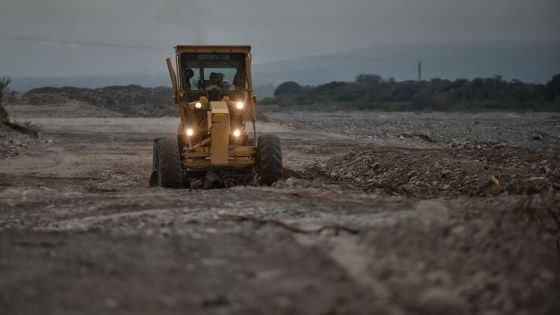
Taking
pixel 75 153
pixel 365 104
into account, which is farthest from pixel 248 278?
pixel 365 104

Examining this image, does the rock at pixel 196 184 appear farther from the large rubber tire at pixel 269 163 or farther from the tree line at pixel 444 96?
the tree line at pixel 444 96

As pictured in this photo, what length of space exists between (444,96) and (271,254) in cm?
6037

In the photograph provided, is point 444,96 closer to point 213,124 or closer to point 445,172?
point 445,172

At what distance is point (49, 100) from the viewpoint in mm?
48250

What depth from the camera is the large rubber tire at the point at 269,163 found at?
441 inches

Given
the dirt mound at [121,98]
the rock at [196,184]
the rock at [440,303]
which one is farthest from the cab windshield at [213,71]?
the dirt mound at [121,98]

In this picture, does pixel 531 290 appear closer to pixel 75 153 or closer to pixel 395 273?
pixel 395 273

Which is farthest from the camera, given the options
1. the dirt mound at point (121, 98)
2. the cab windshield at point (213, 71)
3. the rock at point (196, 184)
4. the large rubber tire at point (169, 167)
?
the dirt mound at point (121, 98)

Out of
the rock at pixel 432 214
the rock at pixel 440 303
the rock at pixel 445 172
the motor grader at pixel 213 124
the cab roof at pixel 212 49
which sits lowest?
the rock at pixel 440 303

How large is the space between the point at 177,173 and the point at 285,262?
5.66 metres

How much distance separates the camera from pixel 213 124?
11055mm

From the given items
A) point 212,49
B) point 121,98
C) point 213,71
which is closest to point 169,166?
point 213,71

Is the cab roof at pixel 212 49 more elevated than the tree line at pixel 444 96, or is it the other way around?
the cab roof at pixel 212 49

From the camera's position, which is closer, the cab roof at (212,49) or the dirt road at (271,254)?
the dirt road at (271,254)
